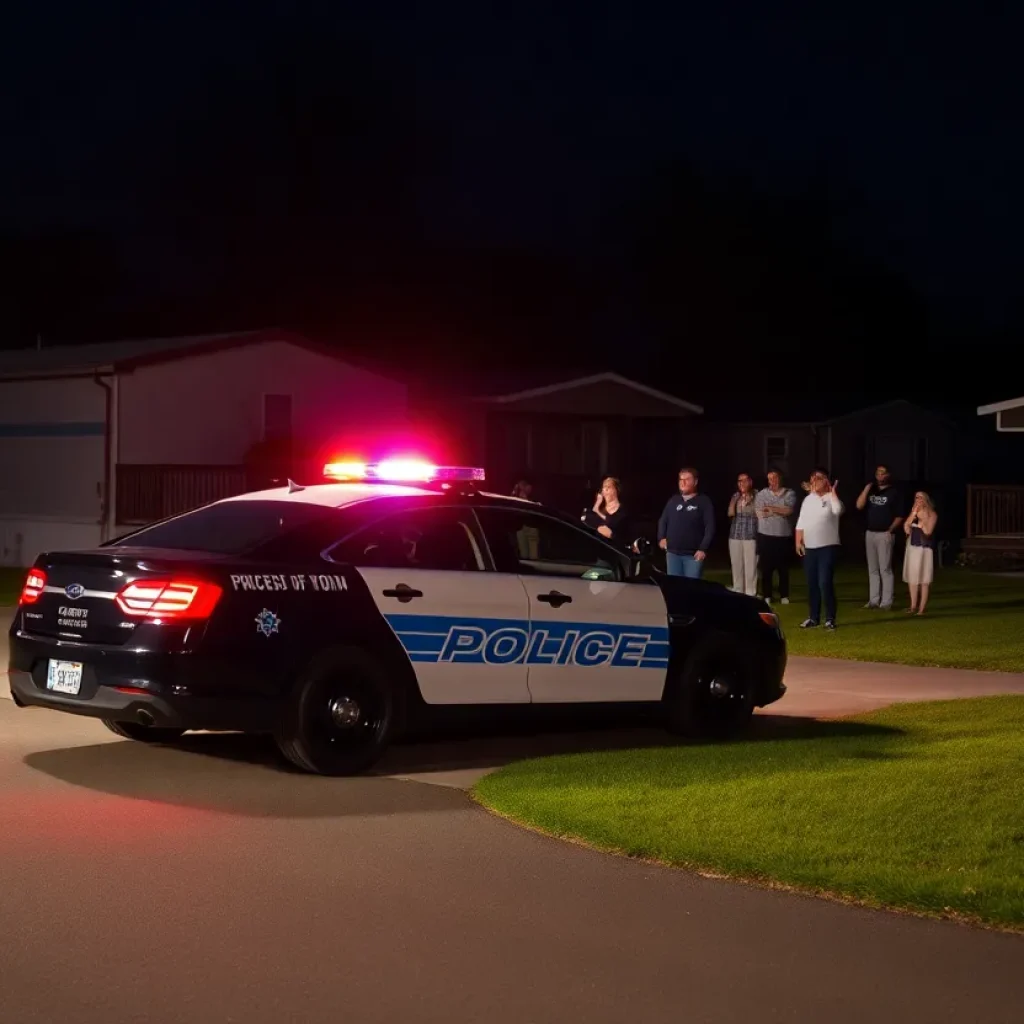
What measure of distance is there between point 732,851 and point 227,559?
3.40m

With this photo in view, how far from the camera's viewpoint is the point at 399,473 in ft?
38.5

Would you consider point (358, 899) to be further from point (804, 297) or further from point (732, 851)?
point (804, 297)

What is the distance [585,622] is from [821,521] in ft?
29.8

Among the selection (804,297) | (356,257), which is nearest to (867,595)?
(356,257)

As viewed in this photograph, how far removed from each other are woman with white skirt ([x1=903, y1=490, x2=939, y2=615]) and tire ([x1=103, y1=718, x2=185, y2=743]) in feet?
41.9

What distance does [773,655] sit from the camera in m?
12.3

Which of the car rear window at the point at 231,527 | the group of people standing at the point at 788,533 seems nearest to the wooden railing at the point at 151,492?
the group of people standing at the point at 788,533

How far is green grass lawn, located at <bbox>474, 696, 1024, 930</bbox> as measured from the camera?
752 cm

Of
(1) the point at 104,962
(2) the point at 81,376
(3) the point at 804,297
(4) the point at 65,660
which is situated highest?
(3) the point at 804,297

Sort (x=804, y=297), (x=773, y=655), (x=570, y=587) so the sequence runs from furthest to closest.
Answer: (x=804, y=297), (x=773, y=655), (x=570, y=587)

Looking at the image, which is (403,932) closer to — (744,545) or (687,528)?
(687,528)

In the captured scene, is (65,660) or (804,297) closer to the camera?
(65,660)

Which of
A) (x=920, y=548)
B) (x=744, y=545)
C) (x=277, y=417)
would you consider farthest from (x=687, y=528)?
(x=277, y=417)

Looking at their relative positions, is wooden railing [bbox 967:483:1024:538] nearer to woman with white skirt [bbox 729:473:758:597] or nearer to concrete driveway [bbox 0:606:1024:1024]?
woman with white skirt [bbox 729:473:758:597]
